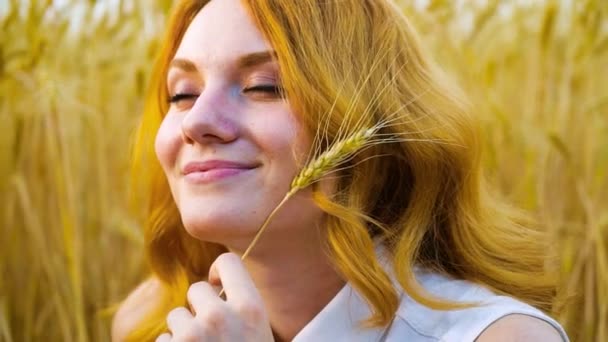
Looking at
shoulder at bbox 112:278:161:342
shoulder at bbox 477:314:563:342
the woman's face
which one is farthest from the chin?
shoulder at bbox 112:278:161:342

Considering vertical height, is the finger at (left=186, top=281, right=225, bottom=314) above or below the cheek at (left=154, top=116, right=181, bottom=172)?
below

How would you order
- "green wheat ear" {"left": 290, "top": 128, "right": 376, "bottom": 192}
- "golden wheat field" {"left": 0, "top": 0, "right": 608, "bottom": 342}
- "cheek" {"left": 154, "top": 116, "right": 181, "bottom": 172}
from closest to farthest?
"green wheat ear" {"left": 290, "top": 128, "right": 376, "bottom": 192}, "cheek" {"left": 154, "top": 116, "right": 181, "bottom": 172}, "golden wheat field" {"left": 0, "top": 0, "right": 608, "bottom": 342}

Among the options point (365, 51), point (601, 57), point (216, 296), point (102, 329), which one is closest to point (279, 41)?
point (365, 51)

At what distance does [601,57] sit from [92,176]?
1617mm

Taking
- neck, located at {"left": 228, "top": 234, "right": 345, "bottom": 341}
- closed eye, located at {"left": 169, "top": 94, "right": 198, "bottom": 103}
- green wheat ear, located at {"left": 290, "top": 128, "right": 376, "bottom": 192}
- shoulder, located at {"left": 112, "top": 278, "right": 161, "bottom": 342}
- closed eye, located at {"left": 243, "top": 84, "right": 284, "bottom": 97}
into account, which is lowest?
shoulder, located at {"left": 112, "top": 278, "right": 161, "bottom": 342}

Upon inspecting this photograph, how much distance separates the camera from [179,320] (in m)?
1.22

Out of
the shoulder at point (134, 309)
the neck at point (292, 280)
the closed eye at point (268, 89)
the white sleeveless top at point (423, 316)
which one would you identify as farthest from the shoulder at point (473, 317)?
the shoulder at point (134, 309)

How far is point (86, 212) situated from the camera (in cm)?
225

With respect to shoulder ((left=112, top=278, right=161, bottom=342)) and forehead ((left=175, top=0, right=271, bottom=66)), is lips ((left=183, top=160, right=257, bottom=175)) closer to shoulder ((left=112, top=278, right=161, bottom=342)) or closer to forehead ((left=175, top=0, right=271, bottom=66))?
forehead ((left=175, top=0, right=271, bottom=66))

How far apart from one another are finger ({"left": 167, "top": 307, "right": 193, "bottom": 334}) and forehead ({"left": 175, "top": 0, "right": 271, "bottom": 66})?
40 centimetres

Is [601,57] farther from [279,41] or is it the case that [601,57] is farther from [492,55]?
[279,41]

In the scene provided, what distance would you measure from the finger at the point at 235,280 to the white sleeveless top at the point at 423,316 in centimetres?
→ 16

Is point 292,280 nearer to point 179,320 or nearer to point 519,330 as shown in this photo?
point 179,320

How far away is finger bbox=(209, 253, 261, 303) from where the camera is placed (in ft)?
3.88
